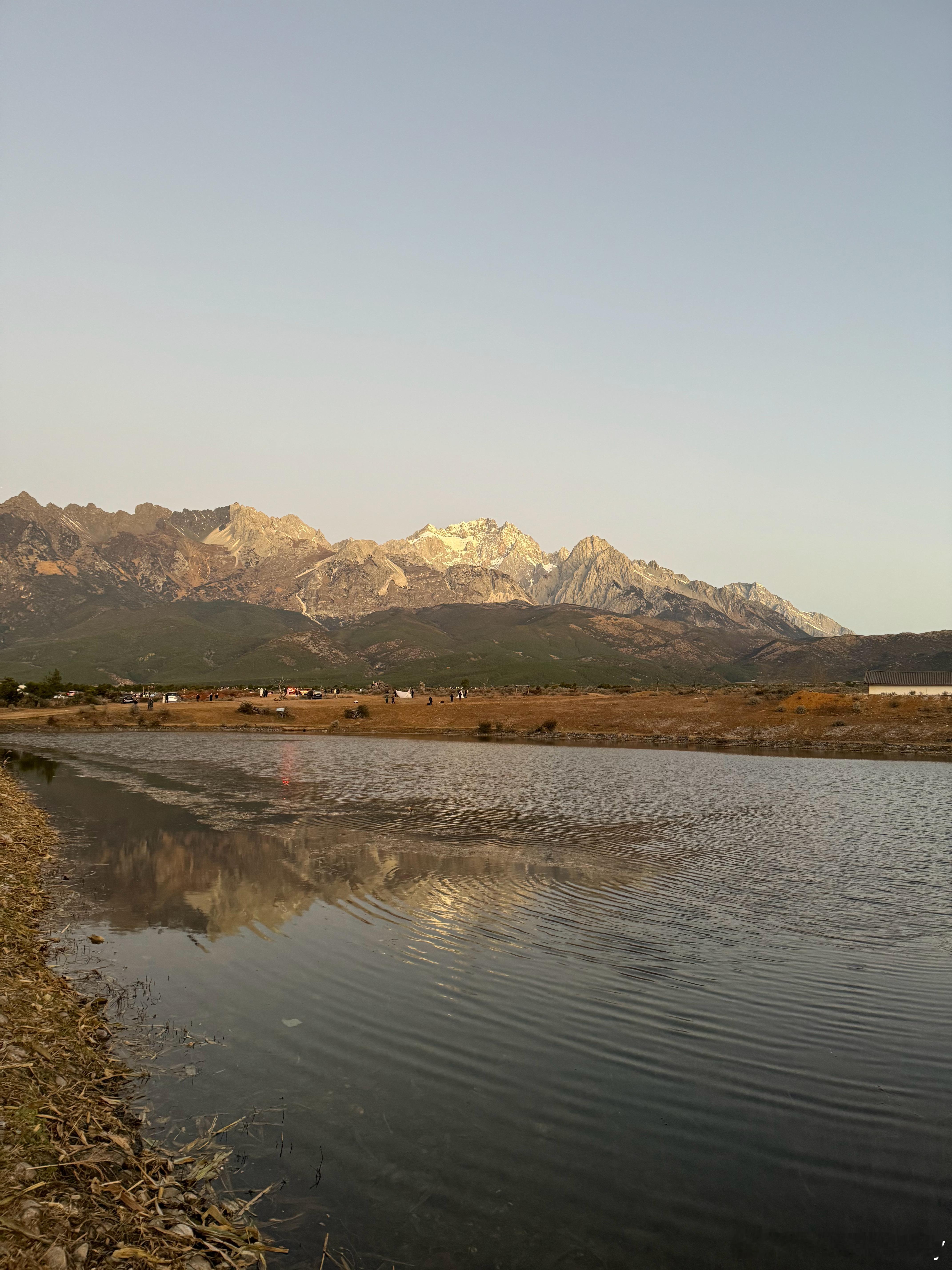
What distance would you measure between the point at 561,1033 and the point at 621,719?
10953 cm

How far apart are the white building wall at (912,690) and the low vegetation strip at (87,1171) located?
121509 mm

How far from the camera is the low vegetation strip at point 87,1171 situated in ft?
26.0

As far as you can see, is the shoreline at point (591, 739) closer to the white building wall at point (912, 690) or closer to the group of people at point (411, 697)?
the white building wall at point (912, 690)

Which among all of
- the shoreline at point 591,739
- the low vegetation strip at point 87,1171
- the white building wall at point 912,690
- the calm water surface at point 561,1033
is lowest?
the shoreline at point 591,739

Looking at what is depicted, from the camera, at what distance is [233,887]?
26.6 meters

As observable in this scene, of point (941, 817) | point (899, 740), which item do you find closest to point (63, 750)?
point (941, 817)

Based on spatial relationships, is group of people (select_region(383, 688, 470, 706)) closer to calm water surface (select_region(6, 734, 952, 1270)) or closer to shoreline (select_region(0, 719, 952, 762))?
shoreline (select_region(0, 719, 952, 762))

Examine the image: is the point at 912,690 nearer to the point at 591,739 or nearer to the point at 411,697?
the point at 591,739

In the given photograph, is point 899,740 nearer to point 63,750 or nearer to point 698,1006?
point 698,1006

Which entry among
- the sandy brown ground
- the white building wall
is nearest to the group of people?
the sandy brown ground

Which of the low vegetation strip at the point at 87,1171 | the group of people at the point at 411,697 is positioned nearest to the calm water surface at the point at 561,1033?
the low vegetation strip at the point at 87,1171

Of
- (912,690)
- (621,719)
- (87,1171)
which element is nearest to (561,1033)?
(87,1171)

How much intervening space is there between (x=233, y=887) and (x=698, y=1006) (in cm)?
1649

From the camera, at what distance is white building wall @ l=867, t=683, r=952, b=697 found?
118 m
